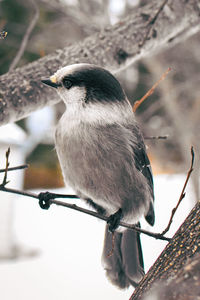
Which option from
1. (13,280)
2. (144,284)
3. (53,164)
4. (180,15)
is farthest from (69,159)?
(53,164)

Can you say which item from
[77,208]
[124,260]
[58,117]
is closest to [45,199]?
[77,208]

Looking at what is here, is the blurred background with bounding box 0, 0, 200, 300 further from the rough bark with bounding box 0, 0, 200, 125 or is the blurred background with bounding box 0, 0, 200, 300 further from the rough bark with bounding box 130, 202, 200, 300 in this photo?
the rough bark with bounding box 130, 202, 200, 300

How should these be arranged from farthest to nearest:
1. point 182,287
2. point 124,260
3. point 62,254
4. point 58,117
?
point 62,254
point 58,117
point 124,260
point 182,287

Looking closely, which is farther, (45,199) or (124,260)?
(124,260)

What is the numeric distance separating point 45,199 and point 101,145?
15 centimetres

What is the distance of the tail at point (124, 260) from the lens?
2.73 ft

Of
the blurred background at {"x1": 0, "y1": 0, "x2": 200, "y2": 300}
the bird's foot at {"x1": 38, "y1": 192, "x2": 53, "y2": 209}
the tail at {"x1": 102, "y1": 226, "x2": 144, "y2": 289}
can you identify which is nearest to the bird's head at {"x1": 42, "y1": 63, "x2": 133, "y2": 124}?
the bird's foot at {"x1": 38, "y1": 192, "x2": 53, "y2": 209}

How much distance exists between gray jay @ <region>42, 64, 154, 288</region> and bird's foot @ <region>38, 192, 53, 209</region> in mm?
65

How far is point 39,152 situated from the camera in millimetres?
3746

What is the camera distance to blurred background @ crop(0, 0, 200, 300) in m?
2.31

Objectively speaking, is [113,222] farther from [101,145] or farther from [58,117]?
[58,117]

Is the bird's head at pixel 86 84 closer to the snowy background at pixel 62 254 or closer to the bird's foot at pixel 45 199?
the bird's foot at pixel 45 199

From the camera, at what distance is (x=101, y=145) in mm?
728

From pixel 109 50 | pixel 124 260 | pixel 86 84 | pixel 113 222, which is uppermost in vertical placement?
pixel 109 50
